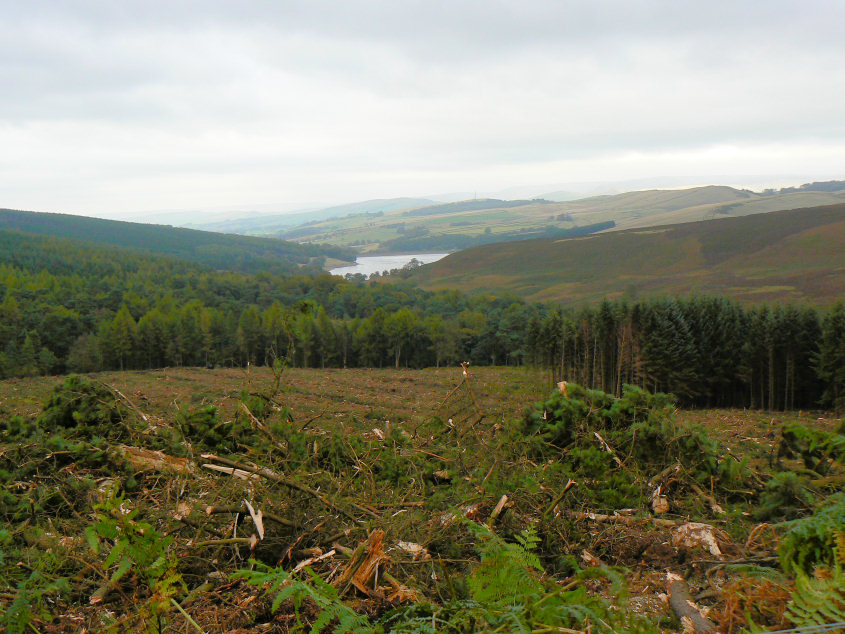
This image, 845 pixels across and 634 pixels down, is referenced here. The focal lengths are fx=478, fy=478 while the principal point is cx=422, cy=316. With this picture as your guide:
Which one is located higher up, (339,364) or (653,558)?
(653,558)

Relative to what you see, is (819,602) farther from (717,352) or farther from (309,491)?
(717,352)

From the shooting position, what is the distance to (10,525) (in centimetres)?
411

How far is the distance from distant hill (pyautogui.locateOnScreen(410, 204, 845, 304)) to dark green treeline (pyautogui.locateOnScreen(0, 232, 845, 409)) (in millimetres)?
27022

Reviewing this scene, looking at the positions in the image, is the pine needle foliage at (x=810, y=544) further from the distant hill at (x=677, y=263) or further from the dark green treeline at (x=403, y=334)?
the distant hill at (x=677, y=263)

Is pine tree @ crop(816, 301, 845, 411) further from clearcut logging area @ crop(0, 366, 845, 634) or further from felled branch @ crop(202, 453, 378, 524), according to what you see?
felled branch @ crop(202, 453, 378, 524)

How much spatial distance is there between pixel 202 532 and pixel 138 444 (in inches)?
113

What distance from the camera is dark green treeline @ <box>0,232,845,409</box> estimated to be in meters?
36.0

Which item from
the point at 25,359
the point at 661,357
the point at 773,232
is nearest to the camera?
the point at 661,357

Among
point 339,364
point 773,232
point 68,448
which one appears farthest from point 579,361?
point 773,232

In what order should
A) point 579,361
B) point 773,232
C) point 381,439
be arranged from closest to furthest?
1. point 381,439
2. point 579,361
3. point 773,232

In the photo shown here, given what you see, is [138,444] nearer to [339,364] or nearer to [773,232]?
[339,364]

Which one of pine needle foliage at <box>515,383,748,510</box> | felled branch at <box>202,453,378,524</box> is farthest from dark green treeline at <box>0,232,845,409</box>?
pine needle foliage at <box>515,383,748,510</box>

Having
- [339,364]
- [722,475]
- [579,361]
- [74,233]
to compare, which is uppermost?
[74,233]

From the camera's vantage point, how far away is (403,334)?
6462 centimetres
